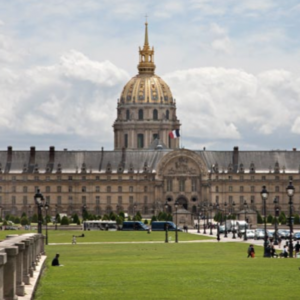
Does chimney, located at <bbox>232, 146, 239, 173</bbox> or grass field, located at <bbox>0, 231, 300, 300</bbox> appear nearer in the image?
grass field, located at <bbox>0, 231, 300, 300</bbox>

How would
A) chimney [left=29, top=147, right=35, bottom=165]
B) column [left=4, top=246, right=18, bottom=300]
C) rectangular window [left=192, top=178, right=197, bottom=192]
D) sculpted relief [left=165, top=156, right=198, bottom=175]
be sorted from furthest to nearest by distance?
1. rectangular window [left=192, top=178, right=197, bottom=192]
2. sculpted relief [left=165, top=156, right=198, bottom=175]
3. chimney [left=29, top=147, right=35, bottom=165]
4. column [left=4, top=246, right=18, bottom=300]

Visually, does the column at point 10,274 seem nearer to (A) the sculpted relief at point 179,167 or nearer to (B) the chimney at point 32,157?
(A) the sculpted relief at point 179,167

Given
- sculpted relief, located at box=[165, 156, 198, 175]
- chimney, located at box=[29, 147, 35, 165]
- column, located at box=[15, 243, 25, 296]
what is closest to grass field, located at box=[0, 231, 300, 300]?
column, located at box=[15, 243, 25, 296]

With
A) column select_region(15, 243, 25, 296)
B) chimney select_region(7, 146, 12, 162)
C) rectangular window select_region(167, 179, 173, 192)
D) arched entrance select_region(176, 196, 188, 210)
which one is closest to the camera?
column select_region(15, 243, 25, 296)

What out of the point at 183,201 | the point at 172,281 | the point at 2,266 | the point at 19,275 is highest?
the point at 183,201

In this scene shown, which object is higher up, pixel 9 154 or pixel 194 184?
pixel 9 154

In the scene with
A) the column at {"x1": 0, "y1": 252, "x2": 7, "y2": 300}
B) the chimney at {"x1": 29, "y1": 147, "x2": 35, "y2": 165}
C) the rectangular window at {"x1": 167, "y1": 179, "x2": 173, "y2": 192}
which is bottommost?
the column at {"x1": 0, "y1": 252, "x2": 7, "y2": 300}

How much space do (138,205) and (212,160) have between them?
14.0 meters

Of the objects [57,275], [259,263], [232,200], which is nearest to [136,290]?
[57,275]

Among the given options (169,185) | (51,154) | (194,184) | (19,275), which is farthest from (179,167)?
(19,275)

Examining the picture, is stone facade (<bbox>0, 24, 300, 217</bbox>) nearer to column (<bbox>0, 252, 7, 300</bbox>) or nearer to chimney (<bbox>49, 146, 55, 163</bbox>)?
chimney (<bbox>49, 146, 55, 163</bbox>)

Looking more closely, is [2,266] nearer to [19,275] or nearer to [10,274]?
[10,274]

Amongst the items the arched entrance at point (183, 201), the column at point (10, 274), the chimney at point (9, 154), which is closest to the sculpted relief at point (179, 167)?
the arched entrance at point (183, 201)

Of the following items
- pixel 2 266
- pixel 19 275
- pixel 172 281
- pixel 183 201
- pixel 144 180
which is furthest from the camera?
pixel 144 180
